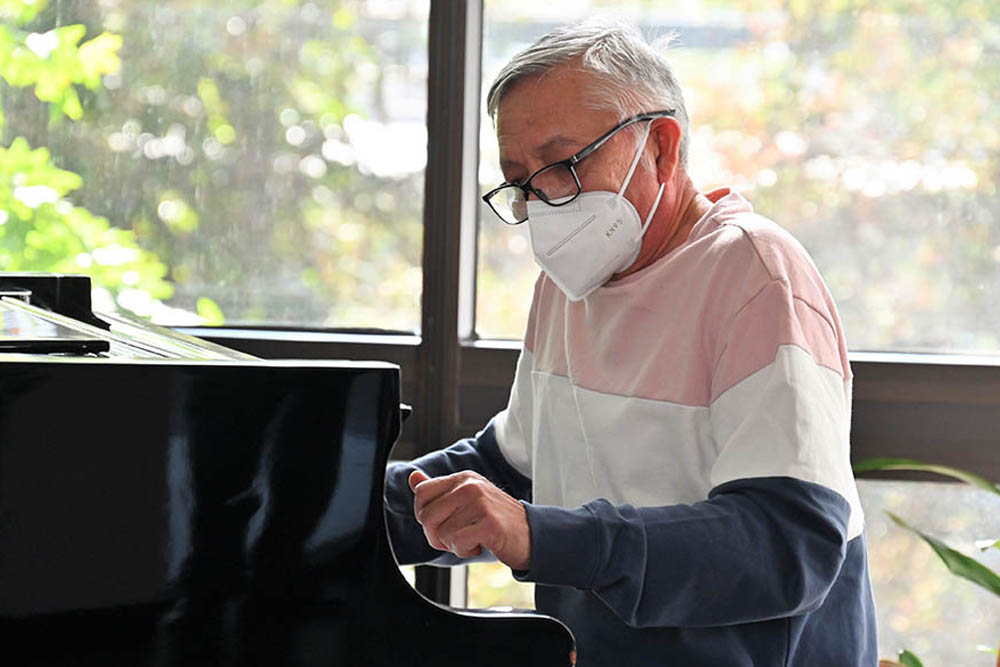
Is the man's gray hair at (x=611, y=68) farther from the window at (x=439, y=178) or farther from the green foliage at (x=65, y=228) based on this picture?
the green foliage at (x=65, y=228)

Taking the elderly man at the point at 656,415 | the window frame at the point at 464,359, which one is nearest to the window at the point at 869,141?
the window frame at the point at 464,359

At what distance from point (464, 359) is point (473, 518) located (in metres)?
1.32

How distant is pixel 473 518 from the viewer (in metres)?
1.17

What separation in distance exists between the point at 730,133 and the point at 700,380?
1138mm

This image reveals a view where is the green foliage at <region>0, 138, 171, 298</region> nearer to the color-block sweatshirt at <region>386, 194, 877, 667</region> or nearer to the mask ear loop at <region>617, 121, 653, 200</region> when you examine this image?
the color-block sweatshirt at <region>386, 194, 877, 667</region>

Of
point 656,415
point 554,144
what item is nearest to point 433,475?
point 656,415

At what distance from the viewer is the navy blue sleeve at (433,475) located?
1.61 meters

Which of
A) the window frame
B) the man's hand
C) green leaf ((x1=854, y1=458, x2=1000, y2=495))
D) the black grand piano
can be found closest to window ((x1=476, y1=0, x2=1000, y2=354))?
the window frame

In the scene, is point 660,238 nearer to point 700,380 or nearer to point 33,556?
point 700,380

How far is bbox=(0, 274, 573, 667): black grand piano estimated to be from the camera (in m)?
1.03

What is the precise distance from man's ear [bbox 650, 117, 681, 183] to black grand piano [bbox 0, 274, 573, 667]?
59 centimetres

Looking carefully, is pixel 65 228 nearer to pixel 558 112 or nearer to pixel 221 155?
pixel 221 155

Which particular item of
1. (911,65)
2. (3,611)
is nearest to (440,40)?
(911,65)

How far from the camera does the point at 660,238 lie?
1549 millimetres
